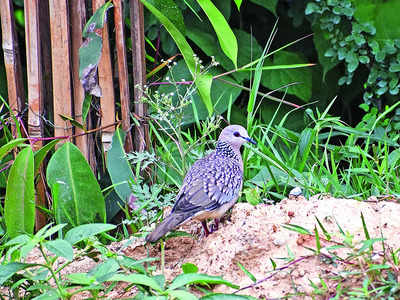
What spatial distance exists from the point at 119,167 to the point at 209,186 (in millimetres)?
654

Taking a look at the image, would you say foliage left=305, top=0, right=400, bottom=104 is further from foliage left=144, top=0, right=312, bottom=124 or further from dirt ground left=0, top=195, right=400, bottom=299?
dirt ground left=0, top=195, right=400, bottom=299

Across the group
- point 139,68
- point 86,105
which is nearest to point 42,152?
point 86,105

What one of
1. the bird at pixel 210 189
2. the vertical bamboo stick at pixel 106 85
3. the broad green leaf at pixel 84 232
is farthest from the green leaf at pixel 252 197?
the broad green leaf at pixel 84 232

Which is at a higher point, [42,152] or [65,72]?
[65,72]

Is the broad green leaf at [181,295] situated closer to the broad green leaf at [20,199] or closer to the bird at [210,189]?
the bird at [210,189]

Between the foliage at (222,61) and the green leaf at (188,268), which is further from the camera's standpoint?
the foliage at (222,61)

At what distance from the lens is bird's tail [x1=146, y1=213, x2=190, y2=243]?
3.74 m

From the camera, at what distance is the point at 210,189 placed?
4.12 m

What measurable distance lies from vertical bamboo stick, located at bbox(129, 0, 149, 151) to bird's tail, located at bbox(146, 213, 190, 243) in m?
0.80

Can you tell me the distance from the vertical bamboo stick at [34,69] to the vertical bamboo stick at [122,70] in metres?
0.50

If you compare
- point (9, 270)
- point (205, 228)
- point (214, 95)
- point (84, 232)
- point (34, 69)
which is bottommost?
point (205, 228)

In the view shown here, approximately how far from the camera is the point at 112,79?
4.47 meters

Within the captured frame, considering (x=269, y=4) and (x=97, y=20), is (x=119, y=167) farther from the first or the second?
(x=269, y=4)

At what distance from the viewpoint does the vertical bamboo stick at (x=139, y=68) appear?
14.4 feet
